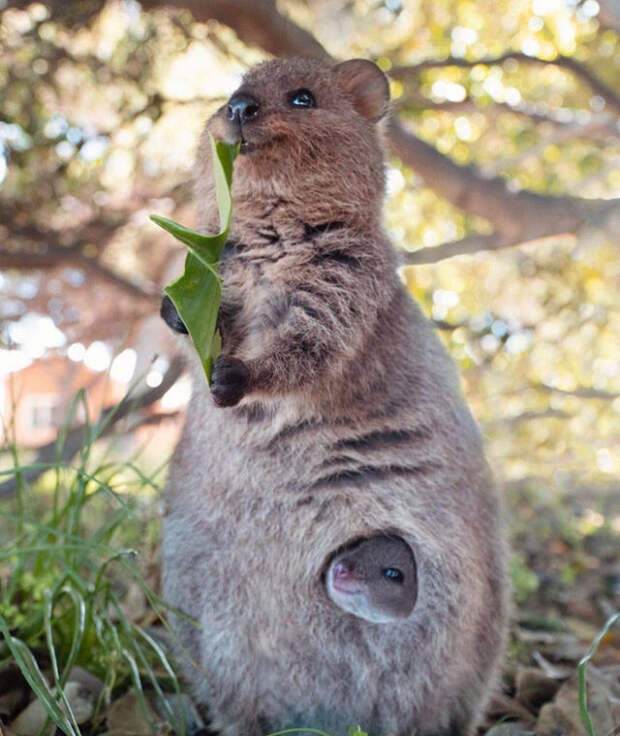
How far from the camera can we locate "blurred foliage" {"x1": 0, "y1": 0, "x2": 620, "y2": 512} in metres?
4.92

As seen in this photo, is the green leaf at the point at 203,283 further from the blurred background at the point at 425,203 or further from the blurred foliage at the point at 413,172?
the blurred foliage at the point at 413,172

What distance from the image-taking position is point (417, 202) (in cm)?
707

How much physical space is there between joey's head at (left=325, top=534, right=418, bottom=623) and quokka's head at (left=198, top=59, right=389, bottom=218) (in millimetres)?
1037

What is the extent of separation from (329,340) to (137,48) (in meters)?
3.13

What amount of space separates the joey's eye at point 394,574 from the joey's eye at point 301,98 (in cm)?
153

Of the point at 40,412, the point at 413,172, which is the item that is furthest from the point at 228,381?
the point at 40,412

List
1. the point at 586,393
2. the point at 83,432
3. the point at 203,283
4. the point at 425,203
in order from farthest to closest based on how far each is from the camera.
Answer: the point at 425,203, the point at 586,393, the point at 83,432, the point at 203,283

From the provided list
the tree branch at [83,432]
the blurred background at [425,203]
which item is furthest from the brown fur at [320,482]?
the tree branch at [83,432]

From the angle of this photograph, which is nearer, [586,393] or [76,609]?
[76,609]

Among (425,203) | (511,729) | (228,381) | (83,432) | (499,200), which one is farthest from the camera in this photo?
(425,203)

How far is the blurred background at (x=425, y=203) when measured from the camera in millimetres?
4727

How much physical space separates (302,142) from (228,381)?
2.92ft

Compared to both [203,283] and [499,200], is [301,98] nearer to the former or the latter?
[203,283]

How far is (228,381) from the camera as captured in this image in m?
2.28
